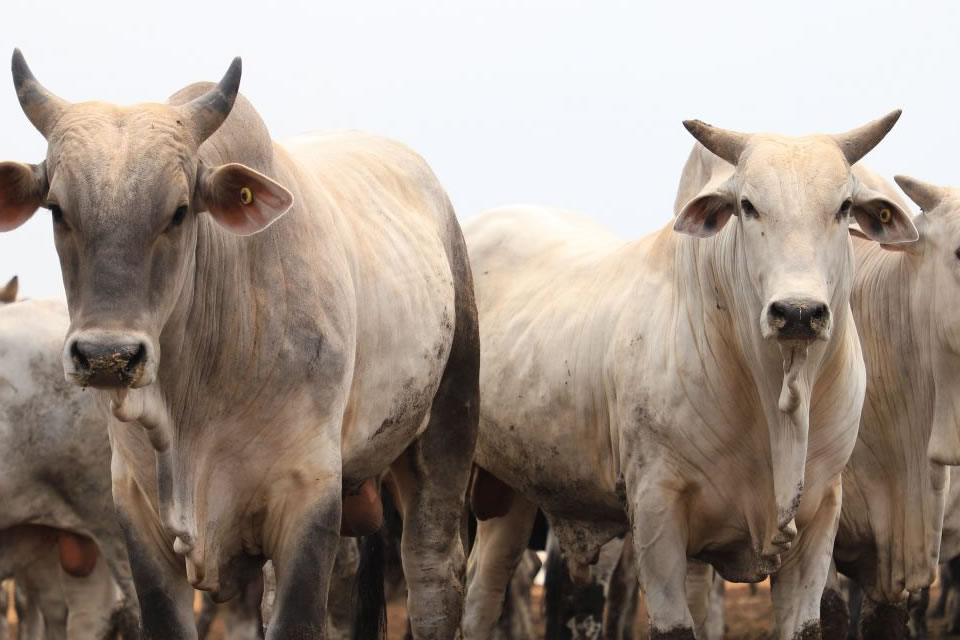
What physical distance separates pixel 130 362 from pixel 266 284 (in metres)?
1.00

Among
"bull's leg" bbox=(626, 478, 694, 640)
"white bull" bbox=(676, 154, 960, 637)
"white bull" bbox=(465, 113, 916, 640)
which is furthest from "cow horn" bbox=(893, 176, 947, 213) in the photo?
"bull's leg" bbox=(626, 478, 694, 640)

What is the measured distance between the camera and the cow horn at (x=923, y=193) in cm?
833

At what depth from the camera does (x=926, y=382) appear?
27.8ft

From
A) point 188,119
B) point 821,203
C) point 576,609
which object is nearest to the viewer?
point 188,119

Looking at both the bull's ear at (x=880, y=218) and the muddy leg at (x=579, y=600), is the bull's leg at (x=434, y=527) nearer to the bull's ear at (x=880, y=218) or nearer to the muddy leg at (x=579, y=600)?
the muddy leg at (x=579, y=600)

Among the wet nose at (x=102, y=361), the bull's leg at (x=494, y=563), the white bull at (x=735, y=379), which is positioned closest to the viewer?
the wet nose at (x=102, y=361)

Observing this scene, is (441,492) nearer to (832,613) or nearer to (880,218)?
(832,613)

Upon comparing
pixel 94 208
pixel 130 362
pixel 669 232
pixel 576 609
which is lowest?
pixel 576 609

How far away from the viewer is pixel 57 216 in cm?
516

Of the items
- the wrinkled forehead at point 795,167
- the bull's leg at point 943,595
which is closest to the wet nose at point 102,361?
the wrinkled forehead at point 795,167

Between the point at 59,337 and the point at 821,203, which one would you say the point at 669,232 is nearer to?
the point at 821,203

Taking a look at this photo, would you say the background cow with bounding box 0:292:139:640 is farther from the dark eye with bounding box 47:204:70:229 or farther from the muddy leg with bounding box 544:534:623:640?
the dark eye with bounding box 47:204:70:229

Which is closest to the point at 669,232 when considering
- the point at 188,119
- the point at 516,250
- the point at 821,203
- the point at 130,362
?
the point at 821,203

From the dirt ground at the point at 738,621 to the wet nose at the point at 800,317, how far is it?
566 centimetres
